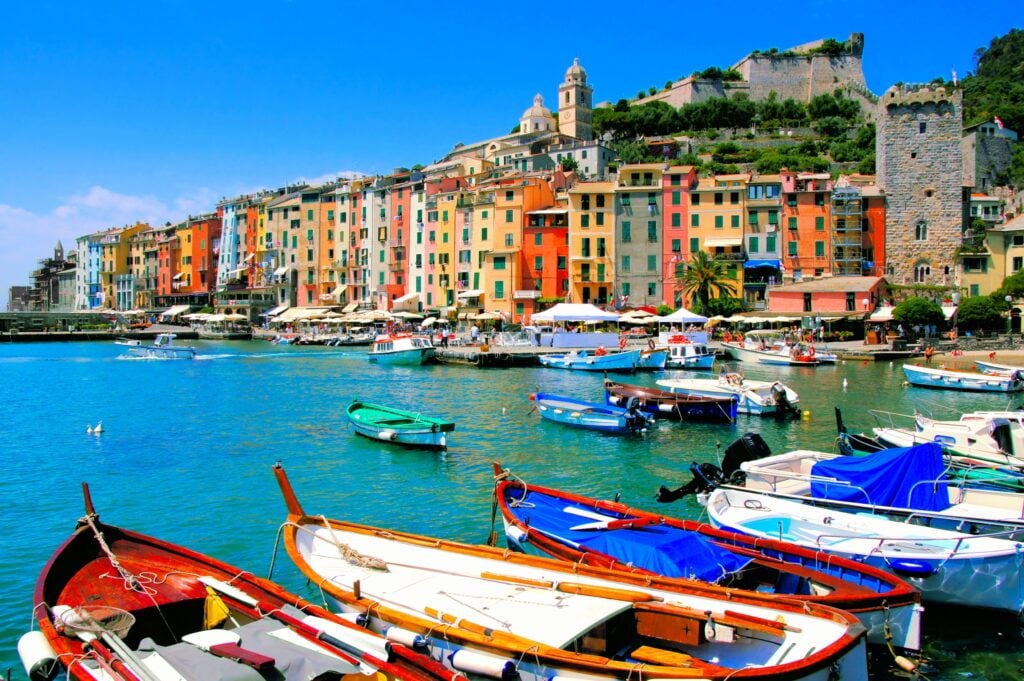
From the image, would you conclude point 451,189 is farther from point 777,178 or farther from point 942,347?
point 942,347

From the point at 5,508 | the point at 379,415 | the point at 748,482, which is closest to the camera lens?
the point at 748,482

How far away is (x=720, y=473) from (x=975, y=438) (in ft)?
25.5

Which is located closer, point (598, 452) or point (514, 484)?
point (514, 484)

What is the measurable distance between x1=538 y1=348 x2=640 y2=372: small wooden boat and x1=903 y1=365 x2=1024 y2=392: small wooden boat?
1440cm

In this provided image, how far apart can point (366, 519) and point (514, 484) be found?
13.1ft

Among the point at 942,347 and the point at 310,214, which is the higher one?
the point at 310,214

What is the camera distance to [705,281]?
62.5 meters

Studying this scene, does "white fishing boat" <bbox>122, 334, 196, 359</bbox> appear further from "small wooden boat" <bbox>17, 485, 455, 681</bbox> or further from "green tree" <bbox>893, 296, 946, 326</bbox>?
"small wooden boat" <bbox>17, 485, 455, 681</bbox>

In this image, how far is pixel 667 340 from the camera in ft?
170

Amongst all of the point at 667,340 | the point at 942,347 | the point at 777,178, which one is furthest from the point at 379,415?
the point at 777,178

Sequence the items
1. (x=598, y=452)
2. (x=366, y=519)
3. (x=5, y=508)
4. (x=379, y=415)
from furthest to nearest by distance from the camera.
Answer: (x=379, y=415)
(x=598, y=452)
(x=5, y=508)
(x=366, y=519)

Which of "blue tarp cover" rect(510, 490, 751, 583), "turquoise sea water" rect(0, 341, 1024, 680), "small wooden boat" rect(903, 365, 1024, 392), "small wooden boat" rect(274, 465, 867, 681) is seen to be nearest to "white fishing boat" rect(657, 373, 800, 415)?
"turquoise sea water" rect(0, 341, 1024, 680)

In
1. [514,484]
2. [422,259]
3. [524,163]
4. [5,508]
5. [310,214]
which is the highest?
[524,163]

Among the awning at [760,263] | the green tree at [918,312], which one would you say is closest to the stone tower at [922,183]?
the awning at [760,263]
